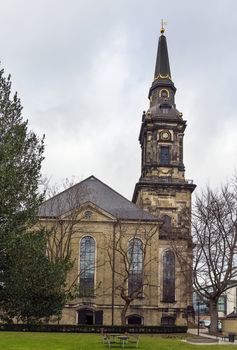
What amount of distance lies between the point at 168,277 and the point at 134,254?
574 cm

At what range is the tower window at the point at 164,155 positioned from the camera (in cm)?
6744

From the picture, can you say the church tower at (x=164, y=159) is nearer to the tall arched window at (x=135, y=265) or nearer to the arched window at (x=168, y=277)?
the arched window at (x=168, y=277)

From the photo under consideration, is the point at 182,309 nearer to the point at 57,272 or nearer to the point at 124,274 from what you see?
the point at 124,274

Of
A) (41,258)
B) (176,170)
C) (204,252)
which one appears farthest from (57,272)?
(176,170)

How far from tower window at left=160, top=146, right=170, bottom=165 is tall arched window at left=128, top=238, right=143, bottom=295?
13.7 m

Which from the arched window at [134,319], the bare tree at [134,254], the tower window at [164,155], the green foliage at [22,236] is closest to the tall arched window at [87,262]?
the bare tree at [134,254]

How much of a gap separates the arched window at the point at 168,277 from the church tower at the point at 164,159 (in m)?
3.00

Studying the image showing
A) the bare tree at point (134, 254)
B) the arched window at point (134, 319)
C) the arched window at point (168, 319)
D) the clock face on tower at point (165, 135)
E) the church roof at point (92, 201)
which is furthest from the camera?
the clock face on tower at point (165, 135)

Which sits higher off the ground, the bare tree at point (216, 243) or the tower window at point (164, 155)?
the tower window at point (164, 155)

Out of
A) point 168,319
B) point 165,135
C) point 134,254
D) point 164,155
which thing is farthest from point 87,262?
point 165,135

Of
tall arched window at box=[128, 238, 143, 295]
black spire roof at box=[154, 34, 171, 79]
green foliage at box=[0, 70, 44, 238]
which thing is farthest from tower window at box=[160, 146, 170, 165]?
green foliage at box=[0, 70, 44, 238]

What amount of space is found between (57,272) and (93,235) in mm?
33619

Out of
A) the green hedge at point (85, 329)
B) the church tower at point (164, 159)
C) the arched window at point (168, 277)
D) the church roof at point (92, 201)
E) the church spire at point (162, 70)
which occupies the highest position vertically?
the church spire at point (162, 70)

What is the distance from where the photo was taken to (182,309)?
194 ft
